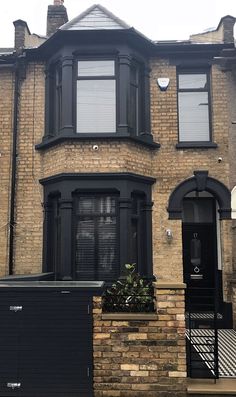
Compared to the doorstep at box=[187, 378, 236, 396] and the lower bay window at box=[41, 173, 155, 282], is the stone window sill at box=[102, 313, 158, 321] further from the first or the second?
the lower bay window at box=[41, 173, 155, 282]

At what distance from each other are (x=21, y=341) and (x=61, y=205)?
13.6ft

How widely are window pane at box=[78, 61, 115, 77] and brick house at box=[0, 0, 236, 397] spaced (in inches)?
1.0

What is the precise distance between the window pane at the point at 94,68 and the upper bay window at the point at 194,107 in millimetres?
1916

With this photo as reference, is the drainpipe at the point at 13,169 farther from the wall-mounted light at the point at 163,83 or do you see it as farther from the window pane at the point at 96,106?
the wall-mounted light at the point at 163,83

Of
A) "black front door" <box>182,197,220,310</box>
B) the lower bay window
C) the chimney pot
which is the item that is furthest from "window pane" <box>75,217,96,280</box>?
the chimney pot

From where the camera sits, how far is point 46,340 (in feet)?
17.4

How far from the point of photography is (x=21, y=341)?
5.30 metres

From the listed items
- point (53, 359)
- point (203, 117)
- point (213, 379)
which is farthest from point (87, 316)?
point (203, 117)

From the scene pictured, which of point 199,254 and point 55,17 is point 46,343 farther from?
point 55,17

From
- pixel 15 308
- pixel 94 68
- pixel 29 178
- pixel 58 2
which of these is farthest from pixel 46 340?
pixel 58 2

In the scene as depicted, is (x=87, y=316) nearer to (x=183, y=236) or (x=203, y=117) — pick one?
(x=183, y=236)

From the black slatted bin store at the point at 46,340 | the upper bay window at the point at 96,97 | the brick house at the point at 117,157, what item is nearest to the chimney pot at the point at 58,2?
the brick house at the point at 117,157

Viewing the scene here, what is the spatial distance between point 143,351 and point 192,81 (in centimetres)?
725

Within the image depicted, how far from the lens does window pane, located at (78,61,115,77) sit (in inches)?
373
